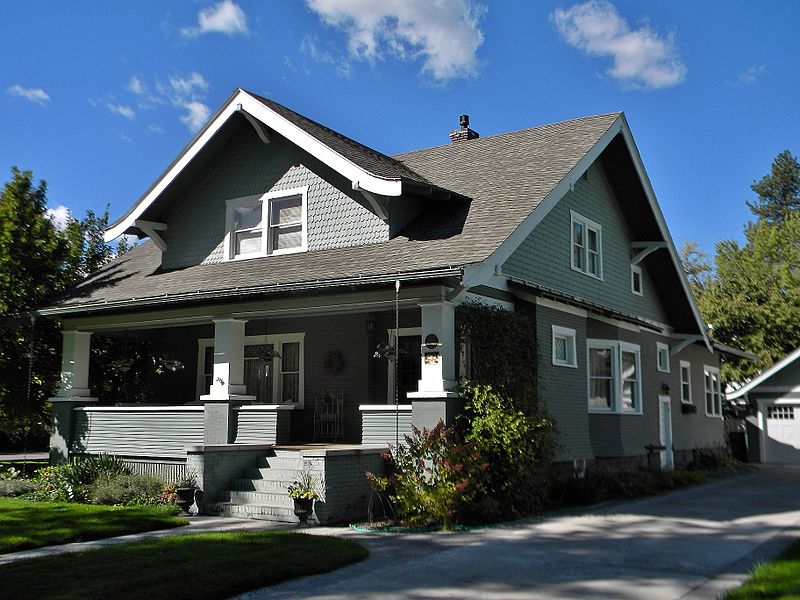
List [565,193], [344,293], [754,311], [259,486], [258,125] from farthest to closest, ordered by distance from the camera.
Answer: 1. [754,311]
2. [258,125]
3. [565,193]
4. [344,293]
5. [259,486]

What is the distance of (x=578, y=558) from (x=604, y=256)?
35.2 feet

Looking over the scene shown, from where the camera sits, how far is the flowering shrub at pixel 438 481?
1130cm

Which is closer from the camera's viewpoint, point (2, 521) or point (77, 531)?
point (77, 531)

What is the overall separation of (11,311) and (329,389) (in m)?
6.87

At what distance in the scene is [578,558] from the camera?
8.98 meters

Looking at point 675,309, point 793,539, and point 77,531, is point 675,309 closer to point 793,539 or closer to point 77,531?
point 793,539

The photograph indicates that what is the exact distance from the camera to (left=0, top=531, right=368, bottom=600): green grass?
23.6 feet

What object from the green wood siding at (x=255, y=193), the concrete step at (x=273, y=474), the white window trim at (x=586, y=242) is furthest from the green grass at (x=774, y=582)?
the white window trim at (x=586, y=242)

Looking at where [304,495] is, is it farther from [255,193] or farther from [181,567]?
[255,193]

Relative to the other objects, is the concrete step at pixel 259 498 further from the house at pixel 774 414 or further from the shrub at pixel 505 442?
the house at pixel 774 414

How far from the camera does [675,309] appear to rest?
21.9 metres

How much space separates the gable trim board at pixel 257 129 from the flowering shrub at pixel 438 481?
4.43 meters

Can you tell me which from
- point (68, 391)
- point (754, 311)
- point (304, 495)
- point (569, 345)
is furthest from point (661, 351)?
point (754, 311)

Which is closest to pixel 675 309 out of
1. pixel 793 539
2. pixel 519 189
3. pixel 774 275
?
pixel 519 189
